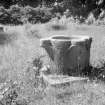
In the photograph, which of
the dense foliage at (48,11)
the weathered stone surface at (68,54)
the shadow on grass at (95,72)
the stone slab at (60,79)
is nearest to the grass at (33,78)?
the stone slab at (60,79)

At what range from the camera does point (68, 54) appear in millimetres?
3736

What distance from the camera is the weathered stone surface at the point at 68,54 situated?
3.68 meters

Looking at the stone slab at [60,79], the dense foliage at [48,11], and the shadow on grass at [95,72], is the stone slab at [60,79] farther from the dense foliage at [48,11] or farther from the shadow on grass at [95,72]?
the dense foliage at [48,11]

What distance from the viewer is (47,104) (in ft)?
10.00

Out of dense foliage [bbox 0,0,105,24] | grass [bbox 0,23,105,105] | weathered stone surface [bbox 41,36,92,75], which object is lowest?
grass [bbox 0,23,105,105]

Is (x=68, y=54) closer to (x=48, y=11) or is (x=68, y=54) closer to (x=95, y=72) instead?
(x=95, y=72)

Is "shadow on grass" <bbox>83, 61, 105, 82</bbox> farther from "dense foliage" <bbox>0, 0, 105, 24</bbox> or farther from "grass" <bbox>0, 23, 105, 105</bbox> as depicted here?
"dense foliage" <bbox>0, 0, 105, 24</bbox>

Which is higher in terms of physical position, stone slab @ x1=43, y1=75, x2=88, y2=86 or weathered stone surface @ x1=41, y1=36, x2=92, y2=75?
weathered stone surface @ x1=41, y1=36, x2=92, y2=75

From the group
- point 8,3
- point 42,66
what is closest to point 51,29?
point 42,66

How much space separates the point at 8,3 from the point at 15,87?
1134 cm

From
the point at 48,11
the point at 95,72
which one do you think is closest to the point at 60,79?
the point at 95,72

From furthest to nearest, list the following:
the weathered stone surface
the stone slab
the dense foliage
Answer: the dense foliage, the weathered stone surface, the stone slab

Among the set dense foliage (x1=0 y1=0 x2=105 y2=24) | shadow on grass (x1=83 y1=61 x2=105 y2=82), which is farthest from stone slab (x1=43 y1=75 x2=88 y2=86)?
dense foliage (x1=0 y1=0 x2=105 y2=24)

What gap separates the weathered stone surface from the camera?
3.68 m
